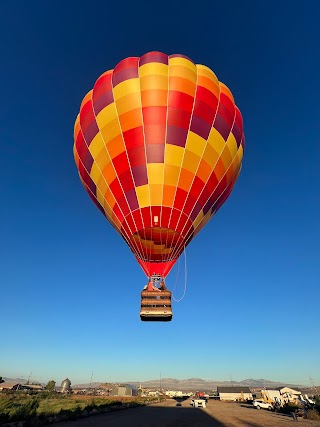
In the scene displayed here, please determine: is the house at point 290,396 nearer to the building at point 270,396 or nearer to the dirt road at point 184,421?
the building at point 270,396

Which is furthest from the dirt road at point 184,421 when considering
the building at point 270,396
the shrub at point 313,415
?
the building at point 270,396

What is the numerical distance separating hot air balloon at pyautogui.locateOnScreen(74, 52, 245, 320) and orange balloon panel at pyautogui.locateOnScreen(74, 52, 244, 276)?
0.17 ft

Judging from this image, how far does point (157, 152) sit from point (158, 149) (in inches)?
7.0

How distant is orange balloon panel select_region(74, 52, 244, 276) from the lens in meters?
15.8

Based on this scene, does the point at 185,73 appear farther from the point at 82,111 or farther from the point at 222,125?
the point at 82,111

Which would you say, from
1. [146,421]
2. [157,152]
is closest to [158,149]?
[157,152]

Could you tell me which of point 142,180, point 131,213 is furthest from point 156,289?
point 142,180

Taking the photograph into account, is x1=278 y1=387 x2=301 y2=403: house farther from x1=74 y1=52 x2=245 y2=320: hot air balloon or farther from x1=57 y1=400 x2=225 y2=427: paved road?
x1=74 y1=52 x2=245 y2=320: hot air balloon

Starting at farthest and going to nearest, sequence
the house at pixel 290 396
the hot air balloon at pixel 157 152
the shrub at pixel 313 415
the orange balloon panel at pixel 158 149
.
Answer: the house at pixel 290 396 → the shrub at pixel 313 415 → the orange balloon panel at pixel 158 149 → the hot air balloon at pixel 157 152

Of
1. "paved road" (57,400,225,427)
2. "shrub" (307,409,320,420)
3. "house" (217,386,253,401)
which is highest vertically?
"house" (217,386,253,401)

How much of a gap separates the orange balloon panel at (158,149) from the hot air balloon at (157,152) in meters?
0.05

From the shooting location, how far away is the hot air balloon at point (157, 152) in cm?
1570

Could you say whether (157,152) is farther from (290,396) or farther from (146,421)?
(290,396)

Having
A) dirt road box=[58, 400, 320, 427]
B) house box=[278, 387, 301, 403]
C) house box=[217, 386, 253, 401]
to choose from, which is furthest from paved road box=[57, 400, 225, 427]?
house box=[217, 386, 253, 401]
